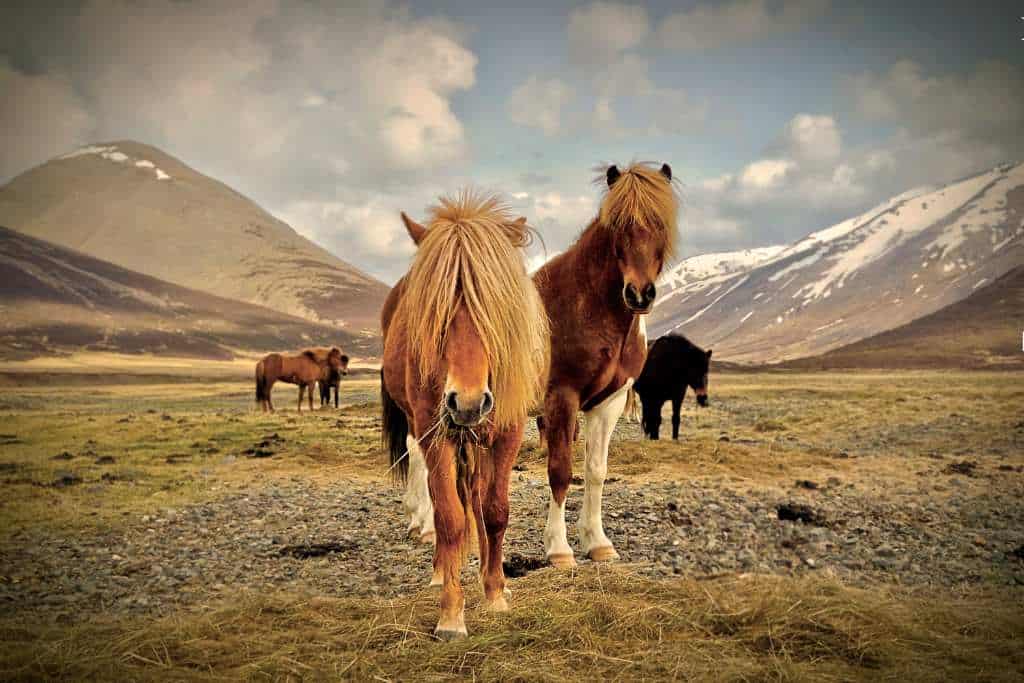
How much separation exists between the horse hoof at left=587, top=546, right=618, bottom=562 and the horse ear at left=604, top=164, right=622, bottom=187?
11.0ft

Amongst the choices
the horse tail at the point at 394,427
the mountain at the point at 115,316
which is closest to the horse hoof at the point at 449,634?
the horse tail at the point at 394,427

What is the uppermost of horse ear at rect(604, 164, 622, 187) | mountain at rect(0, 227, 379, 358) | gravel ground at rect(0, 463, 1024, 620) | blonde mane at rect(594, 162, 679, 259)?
mountain at rect(0, 227, 379, 358)

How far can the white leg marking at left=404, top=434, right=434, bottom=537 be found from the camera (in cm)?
689

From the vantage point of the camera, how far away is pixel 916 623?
408cm

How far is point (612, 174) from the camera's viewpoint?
5734 millimetres

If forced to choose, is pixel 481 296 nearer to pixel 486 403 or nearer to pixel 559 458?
pixel 486 403

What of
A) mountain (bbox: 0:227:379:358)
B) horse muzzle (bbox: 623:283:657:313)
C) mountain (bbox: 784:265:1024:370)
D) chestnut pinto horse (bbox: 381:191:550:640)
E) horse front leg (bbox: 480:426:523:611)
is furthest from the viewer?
mountain (bbox: 0:227:379:358)

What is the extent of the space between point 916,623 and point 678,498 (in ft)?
13.7

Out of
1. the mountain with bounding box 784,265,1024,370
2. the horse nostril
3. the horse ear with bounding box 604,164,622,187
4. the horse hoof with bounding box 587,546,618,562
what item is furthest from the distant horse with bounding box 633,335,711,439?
the mountain with bounding box 784,265,1024,370

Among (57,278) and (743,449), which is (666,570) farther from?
(57,278)

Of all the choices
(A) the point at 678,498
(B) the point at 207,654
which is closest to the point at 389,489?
(A) the point at 678,498

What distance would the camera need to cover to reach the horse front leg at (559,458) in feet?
18.8

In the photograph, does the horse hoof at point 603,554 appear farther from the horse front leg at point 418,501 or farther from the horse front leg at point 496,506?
the horse front leg at point 496,506

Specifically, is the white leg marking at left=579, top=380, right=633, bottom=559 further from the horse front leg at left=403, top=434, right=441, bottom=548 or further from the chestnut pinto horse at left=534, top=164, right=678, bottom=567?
the horse front leg at left=403, top=434, right=441, bottom=548
